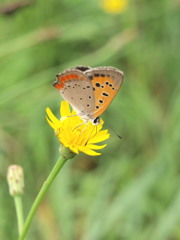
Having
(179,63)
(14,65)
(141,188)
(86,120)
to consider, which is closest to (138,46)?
(179,63)

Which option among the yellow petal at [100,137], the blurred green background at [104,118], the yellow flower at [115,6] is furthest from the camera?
the yellow flower at [115,6]

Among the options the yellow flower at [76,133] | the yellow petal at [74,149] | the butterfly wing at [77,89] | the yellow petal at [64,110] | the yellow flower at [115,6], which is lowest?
the yellow petal at [74,149]

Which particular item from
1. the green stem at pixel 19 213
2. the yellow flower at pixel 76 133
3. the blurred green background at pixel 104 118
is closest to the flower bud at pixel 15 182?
the green stem at pixel 19 213

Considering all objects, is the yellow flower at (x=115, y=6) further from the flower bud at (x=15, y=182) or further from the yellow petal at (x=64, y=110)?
the flower bud at (x=15, y=182)

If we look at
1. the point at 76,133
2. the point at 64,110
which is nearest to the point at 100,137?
the point at 76,133

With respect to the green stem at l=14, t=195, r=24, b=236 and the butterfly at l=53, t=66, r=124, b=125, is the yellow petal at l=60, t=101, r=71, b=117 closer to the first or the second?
the butterfly at l=53, t=66, r=124, b=125

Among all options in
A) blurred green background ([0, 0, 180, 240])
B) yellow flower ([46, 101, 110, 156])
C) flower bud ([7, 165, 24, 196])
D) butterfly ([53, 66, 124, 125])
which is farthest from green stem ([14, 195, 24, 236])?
blurred green background ([0, 0, 180, 240])

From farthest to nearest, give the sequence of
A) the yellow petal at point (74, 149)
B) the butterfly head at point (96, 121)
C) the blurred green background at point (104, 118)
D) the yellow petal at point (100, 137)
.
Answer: the blurred green background at point (104, 118), the butterfly head at point (96, 121), the yellow petal at point (100, 137), the yellow petal at point (74, 149)

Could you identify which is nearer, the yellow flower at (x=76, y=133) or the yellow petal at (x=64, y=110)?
the yellow flower at (x=76, y=133)
